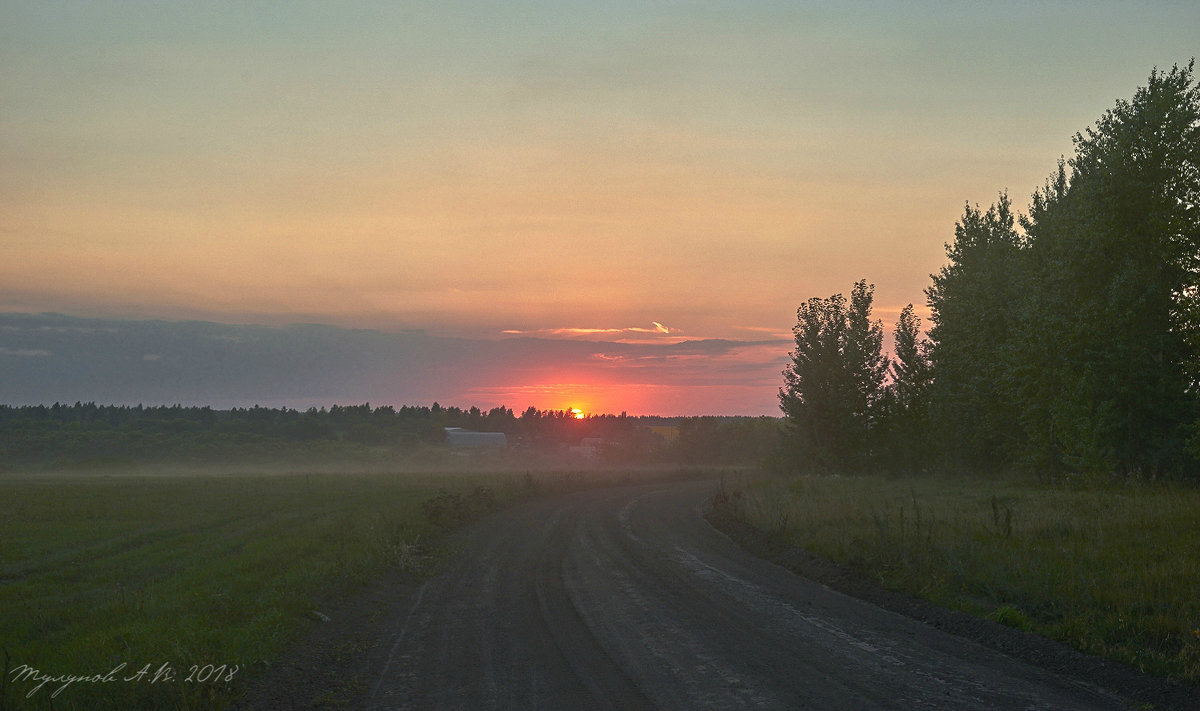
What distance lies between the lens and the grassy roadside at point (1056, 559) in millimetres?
10055

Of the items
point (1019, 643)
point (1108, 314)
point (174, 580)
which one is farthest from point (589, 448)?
point (1019, 643)

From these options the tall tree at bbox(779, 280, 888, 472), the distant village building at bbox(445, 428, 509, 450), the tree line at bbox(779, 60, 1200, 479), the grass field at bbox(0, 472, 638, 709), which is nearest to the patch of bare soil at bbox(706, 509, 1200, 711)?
the grass field at bbox(0, 472, 638, 709)

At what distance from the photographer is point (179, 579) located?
1814 centimetres

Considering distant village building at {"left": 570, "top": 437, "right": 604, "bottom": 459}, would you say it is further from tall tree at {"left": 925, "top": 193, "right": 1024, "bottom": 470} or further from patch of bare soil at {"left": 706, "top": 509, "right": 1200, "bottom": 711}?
patch of bare soil at {"left": 706, "top": 509, "right": 1200, "bottom": 711}

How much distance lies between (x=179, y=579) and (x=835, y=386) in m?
44.7

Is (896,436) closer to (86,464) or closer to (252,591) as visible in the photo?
(252,591)

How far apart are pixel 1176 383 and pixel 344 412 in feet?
511

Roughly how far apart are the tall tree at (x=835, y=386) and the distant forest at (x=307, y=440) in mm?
38116

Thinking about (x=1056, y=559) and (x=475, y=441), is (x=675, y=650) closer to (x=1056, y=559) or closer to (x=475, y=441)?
(x=1056, y=559)

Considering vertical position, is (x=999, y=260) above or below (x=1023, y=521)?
above

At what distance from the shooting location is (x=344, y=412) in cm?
16288

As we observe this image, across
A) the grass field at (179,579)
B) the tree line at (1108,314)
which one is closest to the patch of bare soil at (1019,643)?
the grass field at (179,579)

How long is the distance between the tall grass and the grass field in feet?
0.13

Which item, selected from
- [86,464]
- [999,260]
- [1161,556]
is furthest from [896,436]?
[86,464]
